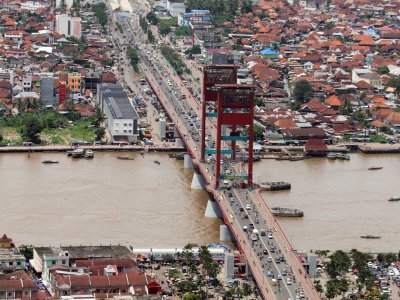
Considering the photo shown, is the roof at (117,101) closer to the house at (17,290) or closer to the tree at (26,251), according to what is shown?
the tree at (26,251)

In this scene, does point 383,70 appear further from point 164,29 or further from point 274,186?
point 274,186

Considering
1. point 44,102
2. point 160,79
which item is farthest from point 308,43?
point 44,102

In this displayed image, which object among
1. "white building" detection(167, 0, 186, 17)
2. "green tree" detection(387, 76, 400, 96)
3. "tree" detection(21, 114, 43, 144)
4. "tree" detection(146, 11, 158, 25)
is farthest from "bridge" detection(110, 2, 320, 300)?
"white building" detection(167, 0, 186, 17)

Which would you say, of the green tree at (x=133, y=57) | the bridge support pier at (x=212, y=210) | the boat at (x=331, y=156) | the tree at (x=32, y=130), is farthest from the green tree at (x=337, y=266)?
the green tree at (x=133, y=57)

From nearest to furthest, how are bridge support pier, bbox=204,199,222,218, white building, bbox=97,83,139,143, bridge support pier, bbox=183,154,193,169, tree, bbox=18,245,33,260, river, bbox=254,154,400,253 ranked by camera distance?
tree, bbox=18,245,33,260, river, bbox=254,154,400,253, bridge support pier, bbox=204,199,222,218, bridge support pier, bbox=183,154,193,169, white building, bbox=97,83,139,143

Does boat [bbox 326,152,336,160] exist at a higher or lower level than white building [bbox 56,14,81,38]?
lower

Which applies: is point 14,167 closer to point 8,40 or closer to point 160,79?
point 160,79

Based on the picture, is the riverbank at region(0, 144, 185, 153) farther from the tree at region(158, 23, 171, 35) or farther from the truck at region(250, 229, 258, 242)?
the tree at region(158, 23, 171, 35)
